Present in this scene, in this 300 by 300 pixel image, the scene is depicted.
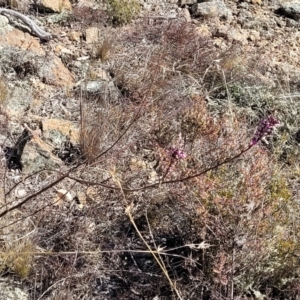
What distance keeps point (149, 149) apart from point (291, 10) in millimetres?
2318

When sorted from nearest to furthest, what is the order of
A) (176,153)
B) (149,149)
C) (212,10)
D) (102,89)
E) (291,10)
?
(176,153), (149,149), (102,89), (212,10), (291,10)

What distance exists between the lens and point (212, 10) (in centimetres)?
494

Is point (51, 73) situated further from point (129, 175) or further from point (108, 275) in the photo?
point (108, 275)

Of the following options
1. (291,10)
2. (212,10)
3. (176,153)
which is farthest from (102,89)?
(291,10)

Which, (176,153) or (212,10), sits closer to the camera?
(176,153)

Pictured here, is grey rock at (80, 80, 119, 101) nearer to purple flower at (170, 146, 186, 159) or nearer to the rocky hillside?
the rocky hillside

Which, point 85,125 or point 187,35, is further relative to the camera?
point 187,35

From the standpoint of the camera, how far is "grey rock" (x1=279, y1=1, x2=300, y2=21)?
5.11 meters

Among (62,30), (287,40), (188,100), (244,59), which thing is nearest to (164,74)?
(188,100)

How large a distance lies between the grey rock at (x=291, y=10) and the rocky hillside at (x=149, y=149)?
0.04 ft

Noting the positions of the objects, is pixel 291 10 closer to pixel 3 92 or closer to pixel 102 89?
pixel 102 89

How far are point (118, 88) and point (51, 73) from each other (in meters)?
0.47

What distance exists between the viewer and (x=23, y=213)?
9.65 ft

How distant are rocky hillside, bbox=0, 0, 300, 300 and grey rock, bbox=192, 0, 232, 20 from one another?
17mm
